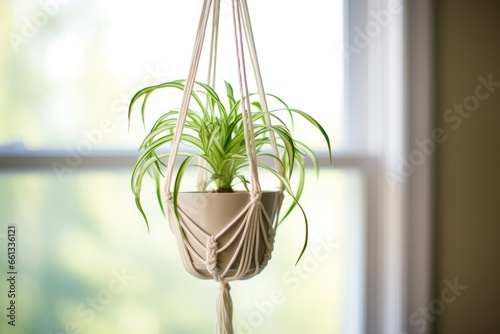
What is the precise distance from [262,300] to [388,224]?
20.7 inches

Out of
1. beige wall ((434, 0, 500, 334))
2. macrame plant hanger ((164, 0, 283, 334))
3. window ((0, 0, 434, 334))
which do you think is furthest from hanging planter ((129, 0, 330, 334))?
beige wall ((434, 0, 500, 334))

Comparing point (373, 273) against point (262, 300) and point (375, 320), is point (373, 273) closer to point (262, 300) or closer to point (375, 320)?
point (375, 320)

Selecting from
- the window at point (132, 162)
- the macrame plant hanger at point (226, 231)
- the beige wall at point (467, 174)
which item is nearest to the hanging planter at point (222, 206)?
the macrame plant hanger at point (226, 231)

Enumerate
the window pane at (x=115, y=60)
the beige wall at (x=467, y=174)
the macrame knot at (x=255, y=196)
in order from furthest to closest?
the beige wall at (x=467, y=174), the window pane at (x=115, y=60), the macrame knot at (x=255, y=196)

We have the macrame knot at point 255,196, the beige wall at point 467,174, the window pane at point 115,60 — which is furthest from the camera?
the beige wall at point 467,174

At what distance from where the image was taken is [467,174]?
7.36 ft

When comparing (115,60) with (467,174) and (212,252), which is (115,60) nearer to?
(212,252)

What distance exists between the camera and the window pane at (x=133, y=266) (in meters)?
2.00

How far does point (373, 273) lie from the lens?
2225 millimetres

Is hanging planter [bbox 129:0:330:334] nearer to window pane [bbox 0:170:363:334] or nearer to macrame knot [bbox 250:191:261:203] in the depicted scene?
macrame knot [bbox 250:191:261:203]

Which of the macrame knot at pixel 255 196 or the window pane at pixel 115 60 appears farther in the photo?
the window pane at pixel 115 60

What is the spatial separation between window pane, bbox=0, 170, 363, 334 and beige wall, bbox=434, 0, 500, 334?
328mm

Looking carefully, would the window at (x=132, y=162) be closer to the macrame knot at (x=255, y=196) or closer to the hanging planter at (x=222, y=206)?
the hanging planter at (x=222, y=206)

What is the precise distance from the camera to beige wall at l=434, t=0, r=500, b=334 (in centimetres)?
223
